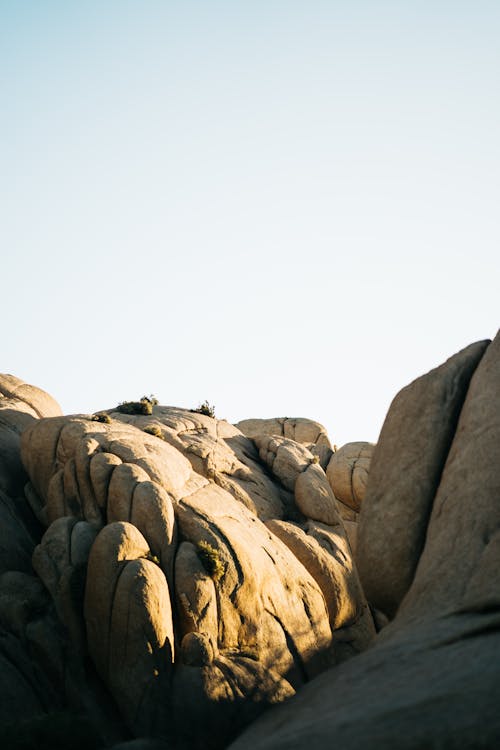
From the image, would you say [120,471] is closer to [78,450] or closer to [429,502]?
[78,450]

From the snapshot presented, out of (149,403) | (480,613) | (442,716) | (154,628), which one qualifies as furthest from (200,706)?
(149,403)

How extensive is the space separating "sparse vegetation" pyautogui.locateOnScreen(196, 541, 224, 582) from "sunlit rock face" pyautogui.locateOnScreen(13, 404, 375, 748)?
0.05 m

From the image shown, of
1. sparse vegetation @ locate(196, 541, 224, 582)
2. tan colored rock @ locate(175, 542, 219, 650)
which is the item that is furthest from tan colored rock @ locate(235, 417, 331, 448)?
tan colored rock @ locate(175, 542, 219, 650)

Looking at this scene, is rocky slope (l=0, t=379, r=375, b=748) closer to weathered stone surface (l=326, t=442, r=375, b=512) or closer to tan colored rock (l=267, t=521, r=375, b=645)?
tan colored rock (l=267, t=521, r=375, b=645)

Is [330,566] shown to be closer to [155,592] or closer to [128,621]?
[155,592]

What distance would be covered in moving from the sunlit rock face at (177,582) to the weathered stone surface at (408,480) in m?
11.5

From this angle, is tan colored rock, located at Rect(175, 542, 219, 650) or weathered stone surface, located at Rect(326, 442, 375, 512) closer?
tan colored rock, located at Rect(175, 542, 219, 650)

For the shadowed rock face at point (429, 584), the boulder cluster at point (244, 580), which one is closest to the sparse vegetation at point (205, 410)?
the boulder cluster at point (244, 580)

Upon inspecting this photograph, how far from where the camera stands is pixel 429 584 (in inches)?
715

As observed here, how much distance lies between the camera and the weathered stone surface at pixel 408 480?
21.1 metres

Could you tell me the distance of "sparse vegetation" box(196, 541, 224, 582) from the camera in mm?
34344

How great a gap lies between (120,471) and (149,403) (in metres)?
16.5

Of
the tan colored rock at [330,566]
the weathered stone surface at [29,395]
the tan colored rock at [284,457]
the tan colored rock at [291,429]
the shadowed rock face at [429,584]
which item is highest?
the weathered stone surface at [29,395]

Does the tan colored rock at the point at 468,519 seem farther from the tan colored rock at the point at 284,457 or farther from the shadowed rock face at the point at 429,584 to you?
the tan colored rock at the point at 284,457
